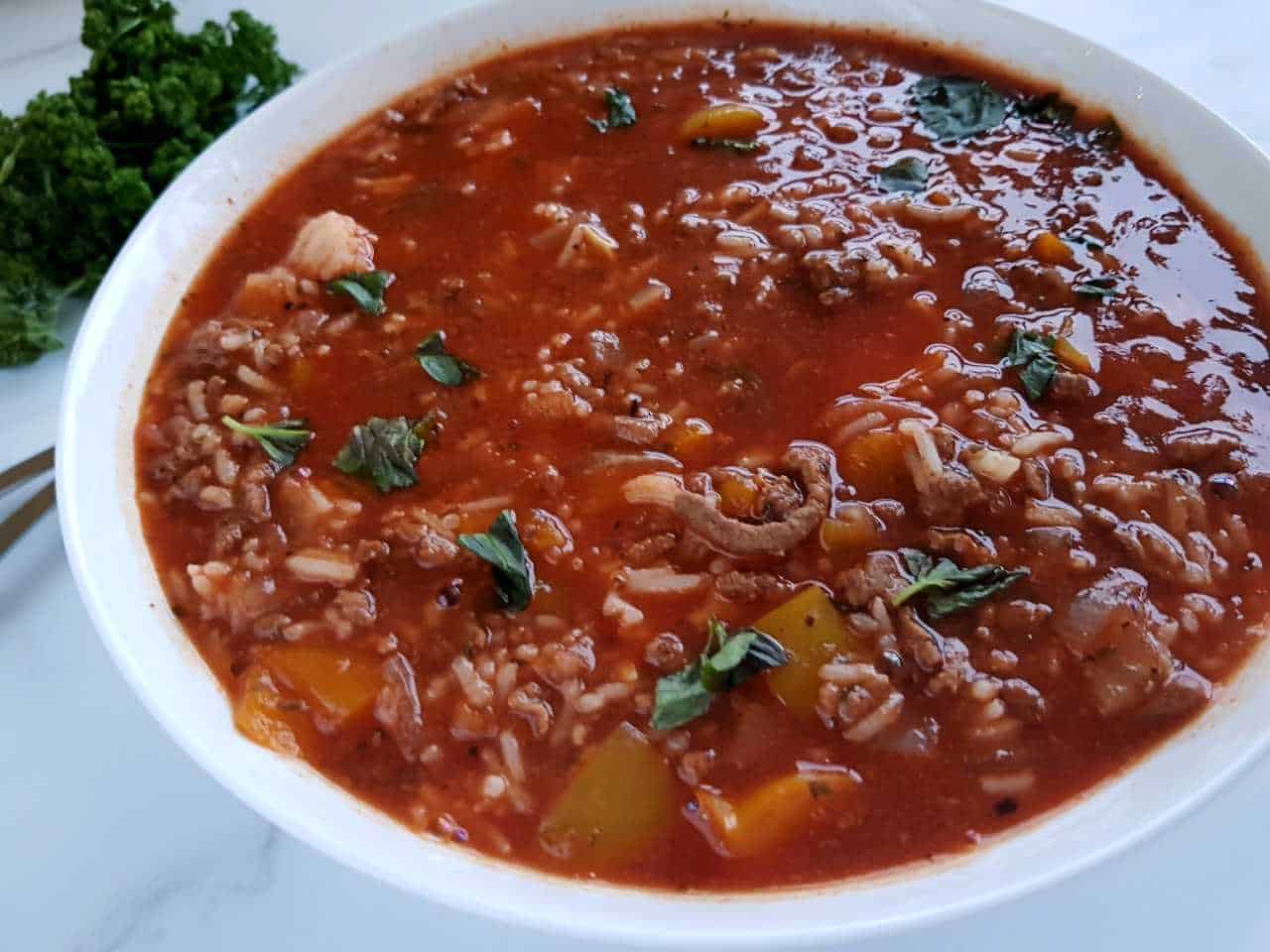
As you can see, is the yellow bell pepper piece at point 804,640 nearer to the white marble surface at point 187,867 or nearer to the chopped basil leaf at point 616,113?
the white marble surface at point 187,867

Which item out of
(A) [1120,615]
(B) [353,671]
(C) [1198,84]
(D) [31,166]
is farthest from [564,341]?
(C) [1198,84]

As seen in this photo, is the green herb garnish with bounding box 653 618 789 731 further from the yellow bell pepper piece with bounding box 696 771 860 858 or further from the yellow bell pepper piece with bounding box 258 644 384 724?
the yellow bell pepper piece with bounding box 258 644 384 724

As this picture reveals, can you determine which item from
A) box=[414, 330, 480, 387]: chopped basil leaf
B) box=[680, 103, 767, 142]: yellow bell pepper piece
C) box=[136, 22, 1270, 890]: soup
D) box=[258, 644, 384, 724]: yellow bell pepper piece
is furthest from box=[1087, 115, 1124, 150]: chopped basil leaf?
box=[258, 644, 384, 724]: yellow bell pepper piece

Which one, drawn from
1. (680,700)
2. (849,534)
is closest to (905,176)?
(849,534)

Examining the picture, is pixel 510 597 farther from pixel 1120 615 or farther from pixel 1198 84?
pixel 1198 84

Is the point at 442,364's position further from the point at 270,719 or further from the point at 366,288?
the point at 270,719

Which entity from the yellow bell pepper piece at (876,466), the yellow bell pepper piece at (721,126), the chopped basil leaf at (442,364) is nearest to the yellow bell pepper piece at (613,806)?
the yellow bell pepper piece at (876,466)
